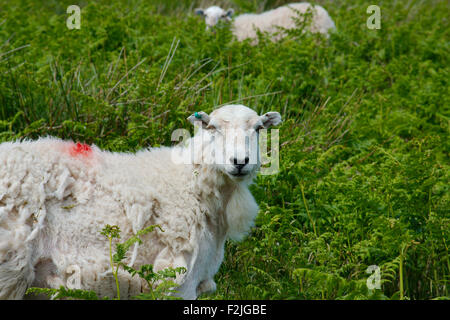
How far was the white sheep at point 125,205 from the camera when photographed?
3605 millimetres

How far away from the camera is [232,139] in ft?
13.0

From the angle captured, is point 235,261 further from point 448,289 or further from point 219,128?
point 448,289

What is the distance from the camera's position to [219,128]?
409 cm

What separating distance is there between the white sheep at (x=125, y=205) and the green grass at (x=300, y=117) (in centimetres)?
39

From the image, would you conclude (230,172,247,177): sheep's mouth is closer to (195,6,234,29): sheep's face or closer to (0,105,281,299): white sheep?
(0,105,281,299): white sheep

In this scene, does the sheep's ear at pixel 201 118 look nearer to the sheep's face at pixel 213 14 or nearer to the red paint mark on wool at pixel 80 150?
the red paint mark on wool at pixel 80 150

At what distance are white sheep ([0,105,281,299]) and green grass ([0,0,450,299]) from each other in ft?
1.29

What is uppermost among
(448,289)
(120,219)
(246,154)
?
(246,154)

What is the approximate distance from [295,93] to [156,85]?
1746 mm

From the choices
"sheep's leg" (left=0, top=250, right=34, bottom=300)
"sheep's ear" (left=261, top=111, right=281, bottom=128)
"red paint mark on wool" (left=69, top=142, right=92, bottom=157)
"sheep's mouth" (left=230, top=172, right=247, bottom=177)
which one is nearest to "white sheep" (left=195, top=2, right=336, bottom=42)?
"sheep's ear" (left=261, top=111, right=281, bottom=128)

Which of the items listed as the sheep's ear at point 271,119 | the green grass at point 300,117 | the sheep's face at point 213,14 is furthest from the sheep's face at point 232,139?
the sheep's face at point 213,14

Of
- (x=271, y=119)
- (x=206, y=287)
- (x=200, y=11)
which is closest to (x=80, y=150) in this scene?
(x=206, y=287)

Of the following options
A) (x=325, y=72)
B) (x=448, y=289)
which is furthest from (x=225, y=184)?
(x=325, y=72)

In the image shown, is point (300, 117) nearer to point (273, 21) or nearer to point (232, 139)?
point (232, 139)
